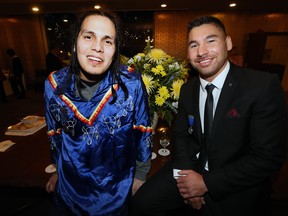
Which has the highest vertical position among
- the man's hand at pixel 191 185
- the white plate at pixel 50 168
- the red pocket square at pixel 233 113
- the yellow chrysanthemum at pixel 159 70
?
the yellow chrysanthemum at pixel 159 70

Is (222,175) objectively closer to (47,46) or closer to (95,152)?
(95,152)

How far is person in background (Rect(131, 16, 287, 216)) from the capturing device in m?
1.25

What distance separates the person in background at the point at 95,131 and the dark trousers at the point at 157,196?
0.22 meters

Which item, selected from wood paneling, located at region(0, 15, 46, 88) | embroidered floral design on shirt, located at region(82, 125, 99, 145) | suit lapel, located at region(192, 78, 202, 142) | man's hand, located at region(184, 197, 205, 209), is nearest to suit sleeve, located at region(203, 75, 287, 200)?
man's hand, located at region(184, 197, 205, 209)

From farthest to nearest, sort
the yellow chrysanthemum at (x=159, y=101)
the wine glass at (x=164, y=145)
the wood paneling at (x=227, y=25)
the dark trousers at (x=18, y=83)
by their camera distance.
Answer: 1. the wood paneling at (x=227, y=25)
2. the dark trousers at (x=18, y=83)
3. the wine glass at (x=164, y=145)
4. the yellow chrysanthemum at (x=159, y=101)

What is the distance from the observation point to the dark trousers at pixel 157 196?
150 centimetres

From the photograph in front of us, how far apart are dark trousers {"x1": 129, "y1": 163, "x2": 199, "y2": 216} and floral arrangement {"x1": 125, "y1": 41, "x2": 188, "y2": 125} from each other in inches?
18.3

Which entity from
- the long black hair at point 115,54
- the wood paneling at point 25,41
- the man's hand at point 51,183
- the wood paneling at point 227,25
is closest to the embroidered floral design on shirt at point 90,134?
the long black hair at point 115,54

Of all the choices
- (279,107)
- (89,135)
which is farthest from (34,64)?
(279,107)

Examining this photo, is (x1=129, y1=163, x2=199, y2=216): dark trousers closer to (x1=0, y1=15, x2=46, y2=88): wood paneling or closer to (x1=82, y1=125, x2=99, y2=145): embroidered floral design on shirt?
(x1=82, y1=125, x2=99, y2=145): embroidered floral design on shirt

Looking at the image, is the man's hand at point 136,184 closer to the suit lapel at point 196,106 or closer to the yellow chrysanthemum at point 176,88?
the suit lapel at point 196,106

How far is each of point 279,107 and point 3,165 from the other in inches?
73.6

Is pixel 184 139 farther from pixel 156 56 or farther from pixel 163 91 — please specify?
pixel 156 56

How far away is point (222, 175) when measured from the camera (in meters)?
1.32
